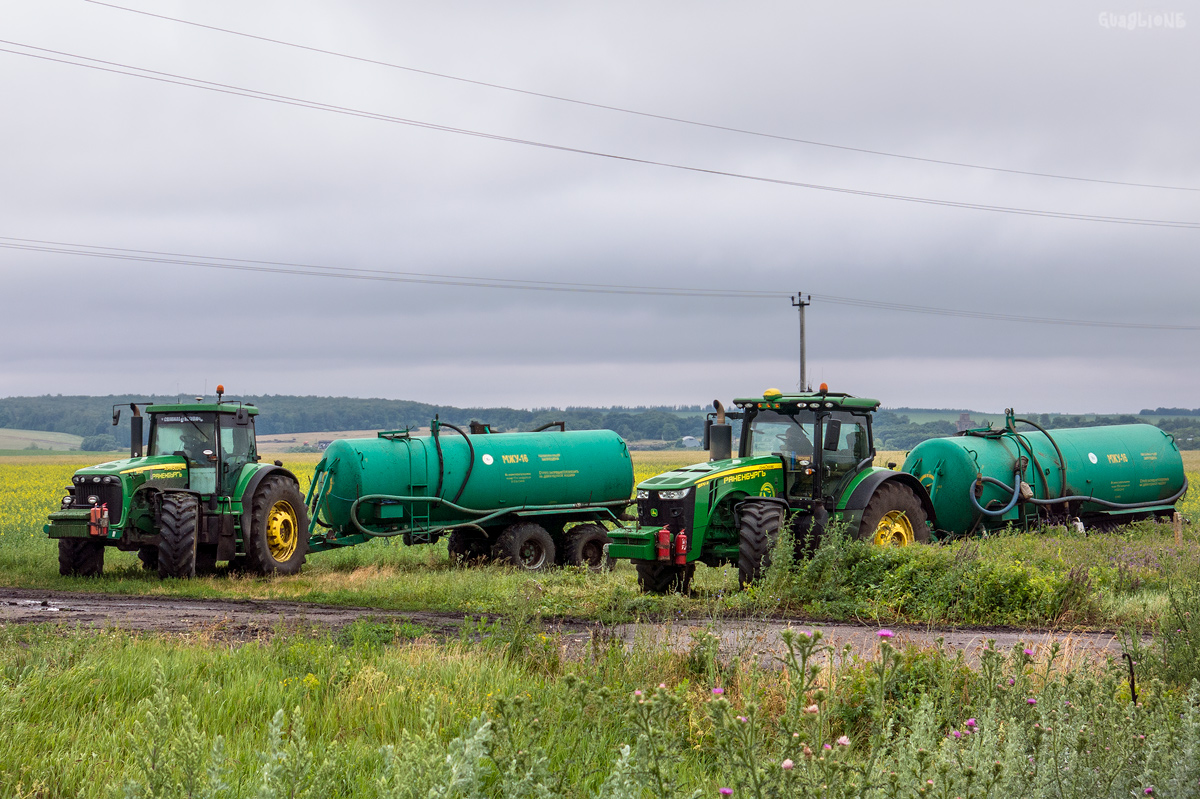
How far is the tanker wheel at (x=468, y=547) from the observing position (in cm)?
1875

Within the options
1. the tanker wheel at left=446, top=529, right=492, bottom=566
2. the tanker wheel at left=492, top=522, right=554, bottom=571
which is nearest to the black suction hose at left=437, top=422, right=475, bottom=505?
the tanker wheel at left=446, top=529, right=492, bottom=566

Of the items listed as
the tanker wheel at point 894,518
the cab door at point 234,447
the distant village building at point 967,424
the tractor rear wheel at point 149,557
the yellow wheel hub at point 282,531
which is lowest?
the tractor rear wheel at point 149,557

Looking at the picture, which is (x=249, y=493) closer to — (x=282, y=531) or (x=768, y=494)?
(x=282, y=531)

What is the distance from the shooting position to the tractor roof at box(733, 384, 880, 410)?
1435cm

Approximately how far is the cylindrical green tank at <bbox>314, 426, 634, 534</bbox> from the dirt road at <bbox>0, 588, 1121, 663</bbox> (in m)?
3.70

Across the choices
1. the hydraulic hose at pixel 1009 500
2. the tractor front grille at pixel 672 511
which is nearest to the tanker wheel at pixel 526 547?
the tractor front grille at pixel 672 511

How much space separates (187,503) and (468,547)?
5.15m

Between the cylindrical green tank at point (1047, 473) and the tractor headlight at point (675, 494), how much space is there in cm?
664

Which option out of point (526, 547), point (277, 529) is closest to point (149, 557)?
point (277, 529)

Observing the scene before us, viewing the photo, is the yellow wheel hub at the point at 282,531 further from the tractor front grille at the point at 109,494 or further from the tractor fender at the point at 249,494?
the tractor front grille at the point at 109,494

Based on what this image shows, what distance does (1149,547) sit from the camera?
1512 cm

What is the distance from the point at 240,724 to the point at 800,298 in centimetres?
3175

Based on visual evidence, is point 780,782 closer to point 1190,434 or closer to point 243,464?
point 243,464

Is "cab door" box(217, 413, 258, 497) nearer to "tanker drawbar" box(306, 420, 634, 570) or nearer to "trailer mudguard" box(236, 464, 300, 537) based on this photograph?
"trailer mudguard" box(236, 464, 300, 537)
